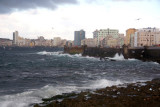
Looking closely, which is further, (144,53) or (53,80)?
(144,53)

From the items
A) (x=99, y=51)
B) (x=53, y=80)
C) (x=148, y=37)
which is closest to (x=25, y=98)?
(x=53, y=80)

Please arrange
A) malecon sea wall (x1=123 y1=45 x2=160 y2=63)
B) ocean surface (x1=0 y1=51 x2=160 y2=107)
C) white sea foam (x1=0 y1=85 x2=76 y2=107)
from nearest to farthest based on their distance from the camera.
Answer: white sea foam (x1=0 y1=85 x2=76 y2=107) < ocean surface (x1=0 y1=51 x2=160 y2=107) < malecon sea wall (x1=123 y1=45 x2=160 y2=63)

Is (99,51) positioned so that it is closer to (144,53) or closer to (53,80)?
(144,53)

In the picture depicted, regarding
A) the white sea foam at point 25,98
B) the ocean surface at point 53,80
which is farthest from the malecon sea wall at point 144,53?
the white sea foam at point 25,98

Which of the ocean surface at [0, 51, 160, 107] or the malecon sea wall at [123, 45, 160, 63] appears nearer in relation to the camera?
the ocean surface at [0, 51, 160, 107]

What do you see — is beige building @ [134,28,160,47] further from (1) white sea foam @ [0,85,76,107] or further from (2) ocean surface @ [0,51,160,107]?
(1) white sea foam @ [0,85,76,107]

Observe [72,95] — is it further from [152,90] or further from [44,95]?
[152,90]

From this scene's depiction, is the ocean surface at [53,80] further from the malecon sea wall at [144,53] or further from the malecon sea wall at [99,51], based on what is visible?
the malecon sea wall at [99,51]

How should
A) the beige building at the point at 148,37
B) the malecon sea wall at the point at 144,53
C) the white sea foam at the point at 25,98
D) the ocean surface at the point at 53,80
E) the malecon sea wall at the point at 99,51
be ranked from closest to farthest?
the white sea foam at the point at 25,98 < the ocean surface at the point at 53,80 < the malecon sea wall at the point at 144,53 < the malecon sea wall at the point at 99,51 < the beige building at the point at 148,37

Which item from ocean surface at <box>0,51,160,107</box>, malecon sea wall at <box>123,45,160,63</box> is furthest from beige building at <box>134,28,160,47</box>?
ocean surface at <box>0,51,160,107</box>

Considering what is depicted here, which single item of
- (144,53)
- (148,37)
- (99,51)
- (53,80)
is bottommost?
(53,80)

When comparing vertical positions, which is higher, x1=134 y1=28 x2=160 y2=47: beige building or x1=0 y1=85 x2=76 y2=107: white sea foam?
x1=134 y1=28 x2=160 y2=47: beige building

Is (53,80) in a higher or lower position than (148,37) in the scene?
lower

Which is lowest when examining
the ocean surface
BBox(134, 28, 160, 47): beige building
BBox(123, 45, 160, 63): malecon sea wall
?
the ocean surface
